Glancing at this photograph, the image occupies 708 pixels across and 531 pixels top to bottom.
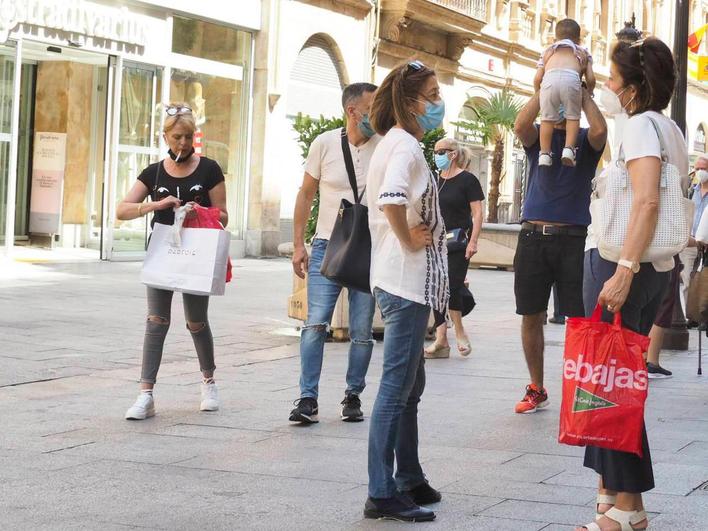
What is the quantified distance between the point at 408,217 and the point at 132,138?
54.8ft

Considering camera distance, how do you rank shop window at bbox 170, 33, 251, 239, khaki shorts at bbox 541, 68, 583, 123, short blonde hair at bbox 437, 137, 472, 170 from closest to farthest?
khaki shorts at bbox 541, 68, 583, 123
short blonde hair at bbox 437, 137, 472, 170
shop window at bbox 170, 33, 251, 239

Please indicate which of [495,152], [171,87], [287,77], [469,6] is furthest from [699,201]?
[469,6]

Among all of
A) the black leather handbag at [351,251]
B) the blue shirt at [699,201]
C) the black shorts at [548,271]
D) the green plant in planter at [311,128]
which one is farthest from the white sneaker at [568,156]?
the green plant in planter at [311,128]

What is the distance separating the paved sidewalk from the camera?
5.09 m

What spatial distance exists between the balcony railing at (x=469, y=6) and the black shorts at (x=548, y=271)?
875 inches

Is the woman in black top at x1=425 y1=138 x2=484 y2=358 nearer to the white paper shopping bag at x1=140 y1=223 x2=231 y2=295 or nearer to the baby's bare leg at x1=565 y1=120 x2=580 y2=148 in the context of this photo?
the baby's bare leg at x1=565 y1=120 x2=580 y2=148

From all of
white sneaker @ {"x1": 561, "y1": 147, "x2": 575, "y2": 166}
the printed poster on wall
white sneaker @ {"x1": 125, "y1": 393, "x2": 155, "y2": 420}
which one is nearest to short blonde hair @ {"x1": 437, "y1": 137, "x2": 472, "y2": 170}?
white sneaker @ {"x1": 561, "y1": 147, "x2": 575, "y2": 166}

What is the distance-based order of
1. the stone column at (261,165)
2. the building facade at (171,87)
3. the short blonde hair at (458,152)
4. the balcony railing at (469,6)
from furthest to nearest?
the balcony railing at (469,6) < the stone column at (261,165) < the building facade at (171,87) < the short blonde hair at (458,152)

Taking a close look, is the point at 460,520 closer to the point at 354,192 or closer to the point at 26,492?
the point at 26,492

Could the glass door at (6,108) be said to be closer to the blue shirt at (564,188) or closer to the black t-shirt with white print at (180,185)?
the black t-shirt with white print at (180,185)

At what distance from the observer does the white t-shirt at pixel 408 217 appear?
4941 millimetres

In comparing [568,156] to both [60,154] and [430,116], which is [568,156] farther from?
[60,154]

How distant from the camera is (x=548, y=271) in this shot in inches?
298

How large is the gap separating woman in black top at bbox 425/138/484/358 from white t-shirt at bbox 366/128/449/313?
5400mm
